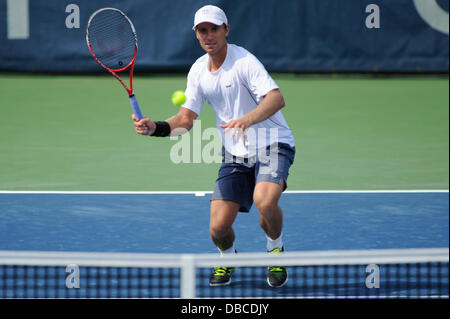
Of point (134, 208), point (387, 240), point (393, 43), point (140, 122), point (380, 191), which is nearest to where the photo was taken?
point (140, 122)

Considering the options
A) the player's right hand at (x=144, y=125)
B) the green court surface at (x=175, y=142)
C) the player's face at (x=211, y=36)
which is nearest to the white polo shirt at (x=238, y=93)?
the player's face at (x=211, y=36)

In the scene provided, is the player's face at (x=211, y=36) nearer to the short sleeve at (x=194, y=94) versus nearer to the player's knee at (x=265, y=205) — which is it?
the short sleeve at (x=194, y=94)

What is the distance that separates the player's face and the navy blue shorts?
2.18ft

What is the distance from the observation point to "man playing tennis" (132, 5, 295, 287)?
4730mm

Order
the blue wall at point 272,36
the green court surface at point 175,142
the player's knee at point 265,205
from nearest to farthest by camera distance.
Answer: the player's knee at point 265,205 < the green court surface at point 175,142 < the blue wall at point 272,36

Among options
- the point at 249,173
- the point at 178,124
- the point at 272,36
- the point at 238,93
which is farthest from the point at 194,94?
the point at 272,36

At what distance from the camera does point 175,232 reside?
5.99 meters

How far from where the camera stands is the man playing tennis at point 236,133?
4.73 meters

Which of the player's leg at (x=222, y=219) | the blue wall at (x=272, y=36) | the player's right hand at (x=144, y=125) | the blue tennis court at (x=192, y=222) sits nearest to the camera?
the player's right hand at (x=144, y=125)

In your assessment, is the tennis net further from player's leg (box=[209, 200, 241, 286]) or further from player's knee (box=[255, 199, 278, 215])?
player's knee (box=[255, 199, 278, 215])

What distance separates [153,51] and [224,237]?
865 cm

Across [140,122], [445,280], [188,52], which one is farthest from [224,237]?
[188,52]

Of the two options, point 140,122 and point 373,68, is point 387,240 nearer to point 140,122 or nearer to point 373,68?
point 140,122

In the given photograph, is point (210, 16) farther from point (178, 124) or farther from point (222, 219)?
point (222, 219)
